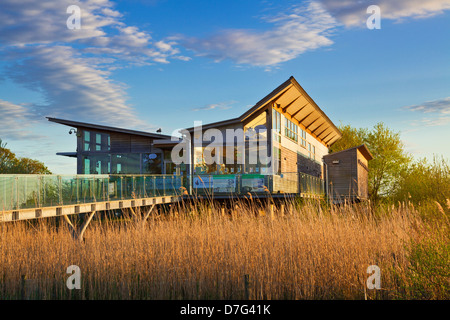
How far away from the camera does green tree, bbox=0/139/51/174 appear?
78.2ft

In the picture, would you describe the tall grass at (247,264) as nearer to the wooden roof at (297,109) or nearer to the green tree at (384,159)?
the wooden roof at (297,109)

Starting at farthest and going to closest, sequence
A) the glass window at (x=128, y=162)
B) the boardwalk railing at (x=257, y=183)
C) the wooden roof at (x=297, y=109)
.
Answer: the glass window at (x=128, y=162)
the wooden roof at (x=297, y=109)
the boardwalk railing at (x=257, y=183)

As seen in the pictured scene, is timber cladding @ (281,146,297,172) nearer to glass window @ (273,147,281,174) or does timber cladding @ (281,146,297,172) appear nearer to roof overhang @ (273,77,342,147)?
glass window @ (273,147,281,174)

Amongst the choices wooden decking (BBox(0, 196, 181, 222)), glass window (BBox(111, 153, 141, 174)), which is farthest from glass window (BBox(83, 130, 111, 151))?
wooden decking (BBox(0, 196, 181, 222))

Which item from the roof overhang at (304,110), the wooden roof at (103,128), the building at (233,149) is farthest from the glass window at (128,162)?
the roof overhang at (304,110)

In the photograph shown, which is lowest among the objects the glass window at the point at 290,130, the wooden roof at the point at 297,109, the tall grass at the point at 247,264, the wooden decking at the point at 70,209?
the tall grass at the point at 247,264

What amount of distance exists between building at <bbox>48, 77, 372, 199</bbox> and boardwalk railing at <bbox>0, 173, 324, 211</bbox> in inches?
1.9

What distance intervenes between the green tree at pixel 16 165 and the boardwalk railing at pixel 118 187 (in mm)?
8843

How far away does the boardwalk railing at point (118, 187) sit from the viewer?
40.2 ft

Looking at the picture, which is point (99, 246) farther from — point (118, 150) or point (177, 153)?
point (118, 150)

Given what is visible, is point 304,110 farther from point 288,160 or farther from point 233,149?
point 233,149

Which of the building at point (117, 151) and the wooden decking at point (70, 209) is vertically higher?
the building at point (117, 151)

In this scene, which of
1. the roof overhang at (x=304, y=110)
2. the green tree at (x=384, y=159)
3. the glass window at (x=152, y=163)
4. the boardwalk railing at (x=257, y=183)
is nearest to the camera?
the boardwalk railing at (x=257, y=183)

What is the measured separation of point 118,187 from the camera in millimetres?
17391
